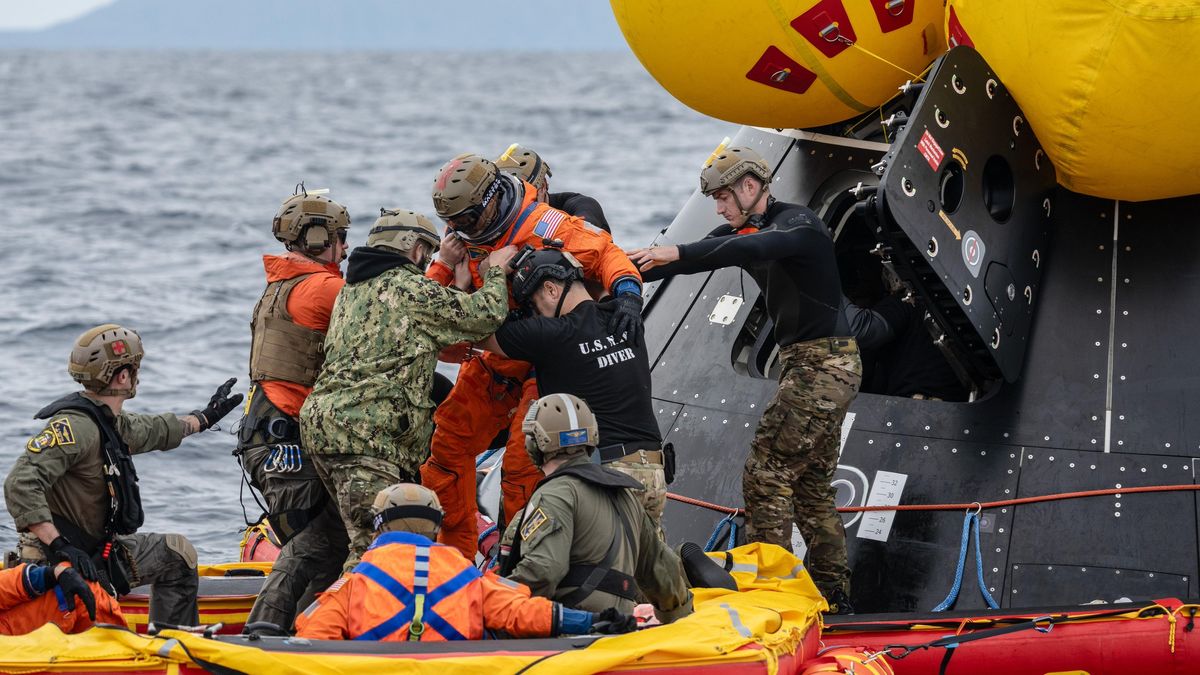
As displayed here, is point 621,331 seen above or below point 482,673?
above

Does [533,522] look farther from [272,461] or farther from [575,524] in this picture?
[272,461]

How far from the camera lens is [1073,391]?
6656 millimetres

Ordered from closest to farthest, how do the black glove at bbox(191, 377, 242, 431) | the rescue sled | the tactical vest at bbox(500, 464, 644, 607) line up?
the rescue sled, the tactical vest at bbox(500, 464, 644, 607), the black glove at bbox(191, 377, 242, 431)

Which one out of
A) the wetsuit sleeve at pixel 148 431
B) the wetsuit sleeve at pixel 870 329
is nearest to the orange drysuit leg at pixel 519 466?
the wetsuit sleeve at pixel 148 431

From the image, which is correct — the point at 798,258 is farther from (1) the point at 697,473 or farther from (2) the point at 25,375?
(2) the point at 25,375

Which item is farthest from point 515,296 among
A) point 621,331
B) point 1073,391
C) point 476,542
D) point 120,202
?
point 120,202

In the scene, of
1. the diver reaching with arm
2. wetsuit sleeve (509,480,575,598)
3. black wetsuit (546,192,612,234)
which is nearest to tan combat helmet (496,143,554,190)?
black wetsuit (546,192,612,234)

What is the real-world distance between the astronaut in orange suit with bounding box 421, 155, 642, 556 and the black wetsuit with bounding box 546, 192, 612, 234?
39cm

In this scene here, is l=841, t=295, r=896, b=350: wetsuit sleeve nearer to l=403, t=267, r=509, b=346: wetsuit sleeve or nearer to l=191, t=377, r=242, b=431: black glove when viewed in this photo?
l=403, t=267, r=509, b=346: wetsuit sleeve

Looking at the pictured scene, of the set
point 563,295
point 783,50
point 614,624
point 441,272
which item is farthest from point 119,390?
point 783,50

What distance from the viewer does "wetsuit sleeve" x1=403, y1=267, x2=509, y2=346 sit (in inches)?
237

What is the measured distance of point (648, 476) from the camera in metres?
6.07

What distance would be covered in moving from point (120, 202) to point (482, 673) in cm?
2291

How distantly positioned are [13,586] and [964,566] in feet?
11.2
